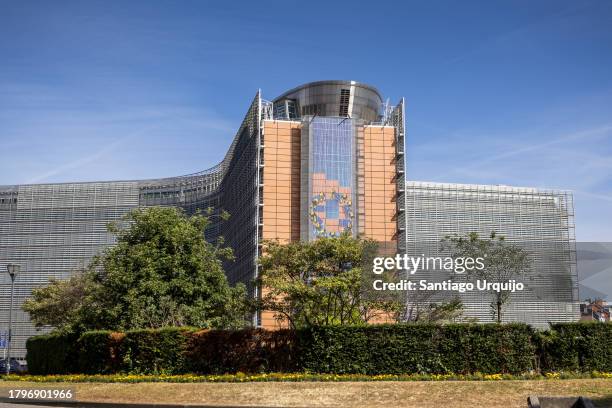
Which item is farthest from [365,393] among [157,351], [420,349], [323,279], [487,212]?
[487,212]

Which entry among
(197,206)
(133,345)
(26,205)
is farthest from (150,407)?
(26,205)

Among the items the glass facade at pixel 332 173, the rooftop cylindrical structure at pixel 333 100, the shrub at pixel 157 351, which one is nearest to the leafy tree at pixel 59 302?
the shrub at pixel 157 351

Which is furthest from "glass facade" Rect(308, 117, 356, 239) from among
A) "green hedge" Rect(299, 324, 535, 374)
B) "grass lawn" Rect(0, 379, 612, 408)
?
"grass lawn" Rect(0, 379, 612, 408)

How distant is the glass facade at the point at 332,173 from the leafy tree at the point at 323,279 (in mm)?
44619

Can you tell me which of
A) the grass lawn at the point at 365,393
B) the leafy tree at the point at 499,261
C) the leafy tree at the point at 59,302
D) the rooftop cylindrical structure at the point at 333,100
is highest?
the rooftop cylindrical structure at the point at 333,100

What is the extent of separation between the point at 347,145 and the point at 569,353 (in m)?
59.6

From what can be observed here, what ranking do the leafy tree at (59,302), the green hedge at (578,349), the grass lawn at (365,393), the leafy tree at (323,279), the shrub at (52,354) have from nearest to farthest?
the grass lawn at (365,393), the green hedge at (578,349), the shrub at (52,354), the leafy tree at (323,279), the leafy tree at (59,302)

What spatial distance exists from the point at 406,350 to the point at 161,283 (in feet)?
46.6

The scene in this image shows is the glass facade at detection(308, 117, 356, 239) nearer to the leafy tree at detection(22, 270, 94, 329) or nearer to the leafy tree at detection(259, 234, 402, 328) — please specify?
the leafy tree at detection(22, 270, 94, 329)

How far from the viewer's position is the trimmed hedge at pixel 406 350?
26781 mm

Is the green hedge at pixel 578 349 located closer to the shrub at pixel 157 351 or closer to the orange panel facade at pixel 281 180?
the shrub at pixel 157 351

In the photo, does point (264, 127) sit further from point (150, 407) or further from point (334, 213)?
point (150, 407)

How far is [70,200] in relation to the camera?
12450 cm

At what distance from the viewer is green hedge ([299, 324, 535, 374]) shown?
88.1 ft
